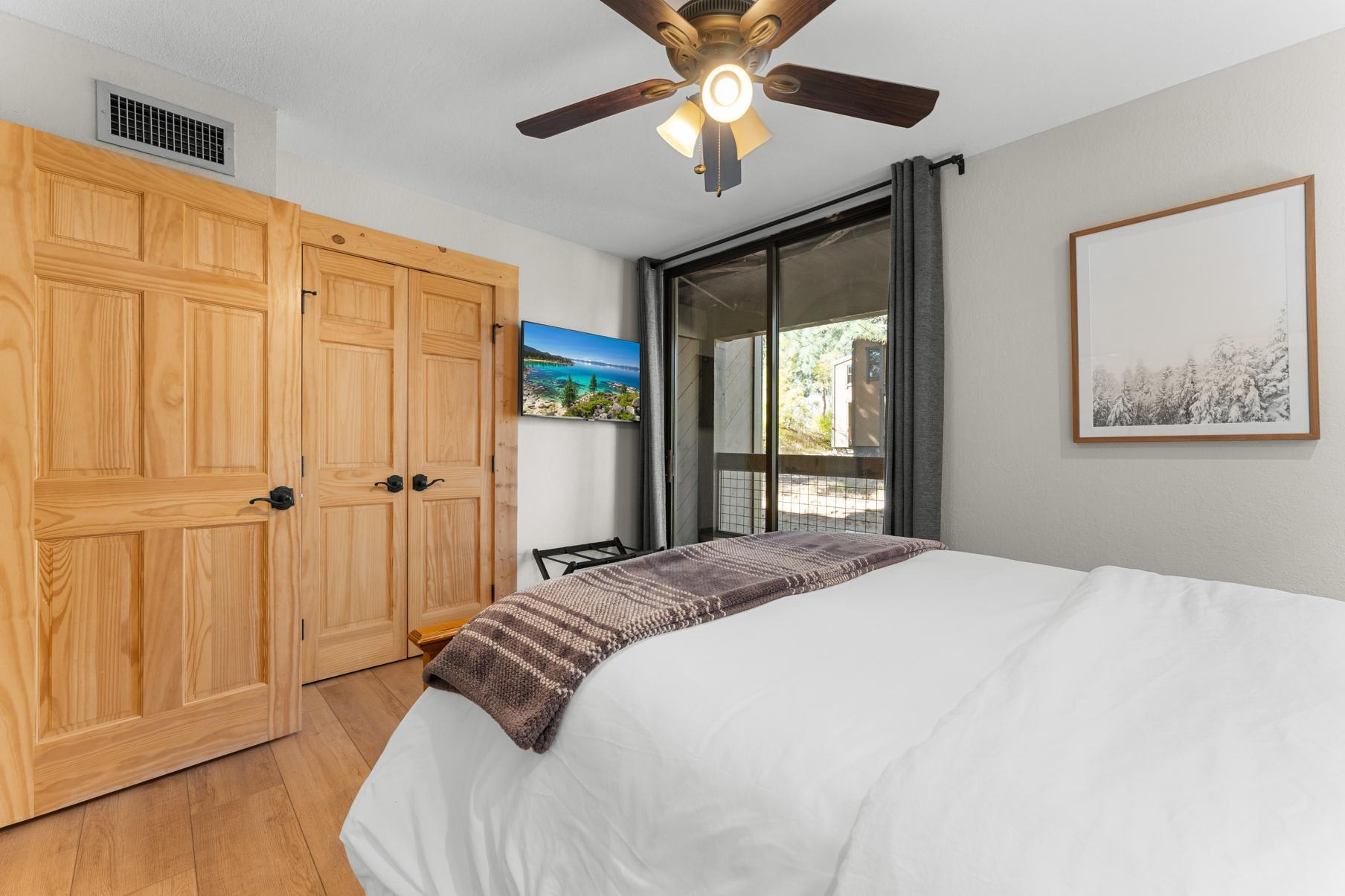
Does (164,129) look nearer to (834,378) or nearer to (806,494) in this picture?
(834,378)

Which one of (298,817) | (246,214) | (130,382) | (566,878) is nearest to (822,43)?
(246,214)

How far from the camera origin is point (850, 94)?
168cm

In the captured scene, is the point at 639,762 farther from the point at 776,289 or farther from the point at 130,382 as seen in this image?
the point at 776,289

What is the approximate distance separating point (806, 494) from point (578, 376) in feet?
5.23

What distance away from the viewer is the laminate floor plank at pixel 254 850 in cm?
153

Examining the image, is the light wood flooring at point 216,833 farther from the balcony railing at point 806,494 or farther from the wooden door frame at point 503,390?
the balcony railing at point 806,494

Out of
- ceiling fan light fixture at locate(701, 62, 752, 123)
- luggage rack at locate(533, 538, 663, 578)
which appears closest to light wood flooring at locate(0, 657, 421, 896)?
luggage rack at locate(533, 538, 663, 578)

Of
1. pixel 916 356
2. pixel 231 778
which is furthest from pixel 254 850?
pixel 916 356

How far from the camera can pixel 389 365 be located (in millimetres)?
3006

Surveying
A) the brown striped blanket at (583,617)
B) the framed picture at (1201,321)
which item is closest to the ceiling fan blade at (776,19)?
the brown striped blanket at (583,617)

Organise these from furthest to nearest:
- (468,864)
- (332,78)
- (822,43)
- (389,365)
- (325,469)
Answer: (389,365) < (325,469) < (332,78) < (822,43) < (468,864)

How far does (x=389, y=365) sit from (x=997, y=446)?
9.70ft

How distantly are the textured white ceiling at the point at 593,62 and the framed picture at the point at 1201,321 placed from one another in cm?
55

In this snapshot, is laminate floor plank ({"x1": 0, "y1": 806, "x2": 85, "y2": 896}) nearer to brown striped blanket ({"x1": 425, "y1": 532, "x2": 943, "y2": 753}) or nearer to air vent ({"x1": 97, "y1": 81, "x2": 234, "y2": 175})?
brown striped blanket ({"x1": 425, "y1": 532, "x2": 943, "y2": 753})
